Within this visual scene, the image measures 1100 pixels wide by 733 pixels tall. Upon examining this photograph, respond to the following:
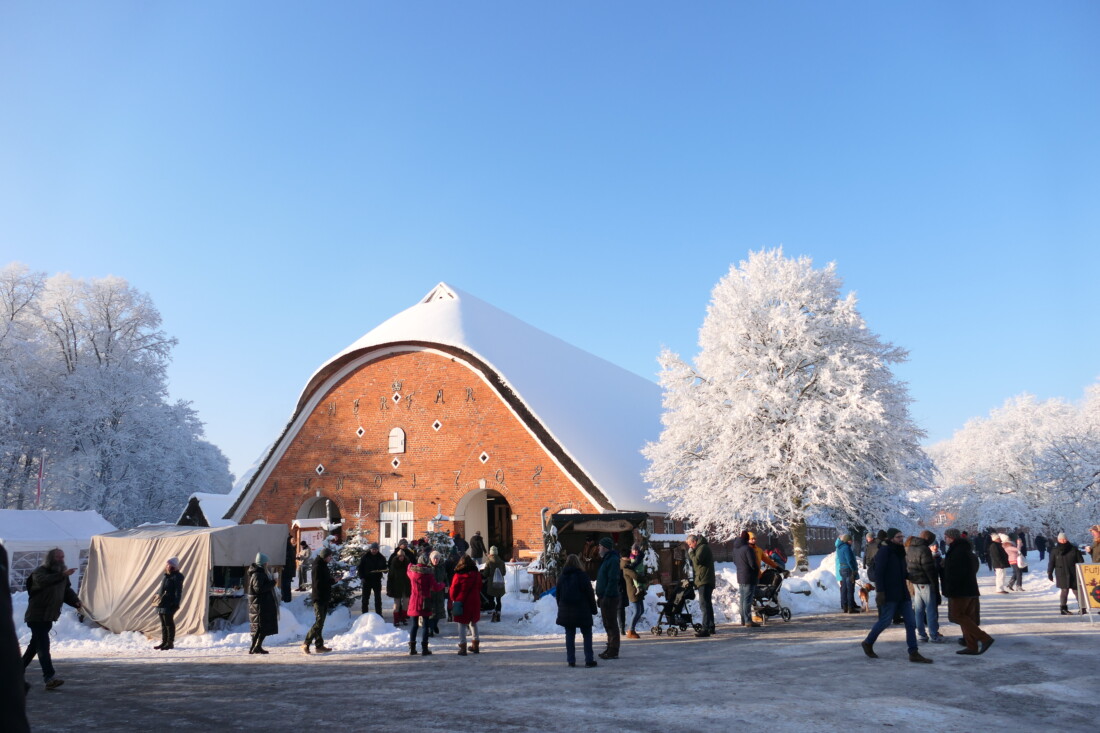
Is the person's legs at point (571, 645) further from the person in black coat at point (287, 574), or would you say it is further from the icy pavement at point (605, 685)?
the person in black coat at point (287, 574)

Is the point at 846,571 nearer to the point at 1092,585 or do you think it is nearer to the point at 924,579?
the point at 1092,585

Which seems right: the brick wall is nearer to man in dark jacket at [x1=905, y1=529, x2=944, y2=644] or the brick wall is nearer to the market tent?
the market tent

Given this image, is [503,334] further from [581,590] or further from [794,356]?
[581,590]

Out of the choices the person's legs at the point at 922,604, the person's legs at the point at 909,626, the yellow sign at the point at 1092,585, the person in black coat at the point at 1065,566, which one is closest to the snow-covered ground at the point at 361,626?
the person's legs at the point at 922,604

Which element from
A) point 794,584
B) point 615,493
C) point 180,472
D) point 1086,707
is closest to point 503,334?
point 615,493

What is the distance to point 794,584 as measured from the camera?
17.3 meters

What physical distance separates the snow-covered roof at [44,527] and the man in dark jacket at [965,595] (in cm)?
2091

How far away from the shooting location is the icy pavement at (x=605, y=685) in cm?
712

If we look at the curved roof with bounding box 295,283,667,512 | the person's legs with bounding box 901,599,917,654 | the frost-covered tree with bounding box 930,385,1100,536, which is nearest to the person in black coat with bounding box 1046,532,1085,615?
the person's legs with bounding box 901,599,917,654

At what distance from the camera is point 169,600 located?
13.0m

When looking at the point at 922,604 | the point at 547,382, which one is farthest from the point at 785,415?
the point at 922,604

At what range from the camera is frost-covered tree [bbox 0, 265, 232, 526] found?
1492 inches

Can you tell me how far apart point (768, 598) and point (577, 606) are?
6183mm

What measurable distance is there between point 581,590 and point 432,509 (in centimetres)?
1905
